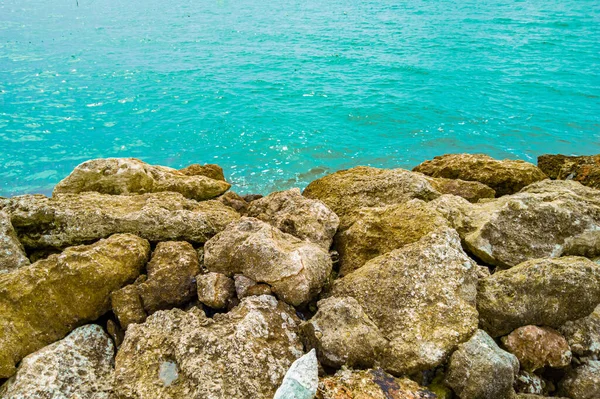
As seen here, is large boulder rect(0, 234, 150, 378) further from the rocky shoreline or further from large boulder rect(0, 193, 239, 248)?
large boulder rect(0, 193, 239, 248)

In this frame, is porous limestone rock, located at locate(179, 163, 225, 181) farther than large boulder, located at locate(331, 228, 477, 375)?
Yes

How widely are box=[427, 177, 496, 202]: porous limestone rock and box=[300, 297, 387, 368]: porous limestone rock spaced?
4.39m

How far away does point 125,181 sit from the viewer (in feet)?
25.3

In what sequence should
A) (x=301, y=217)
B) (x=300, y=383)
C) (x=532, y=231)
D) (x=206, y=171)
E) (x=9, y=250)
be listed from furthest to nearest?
(x=206, y=171) < (x=301, y=217) < (x=532, y=231) < (x=9, y=250) < (x=300, y=383)

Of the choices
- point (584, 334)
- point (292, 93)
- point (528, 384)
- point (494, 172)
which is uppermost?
point (494, 172)

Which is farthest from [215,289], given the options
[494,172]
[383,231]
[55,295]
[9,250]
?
[494,172]

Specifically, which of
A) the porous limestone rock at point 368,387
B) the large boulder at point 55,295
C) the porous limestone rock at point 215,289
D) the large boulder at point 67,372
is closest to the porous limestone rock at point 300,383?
the porous limestone rock at point 368,387

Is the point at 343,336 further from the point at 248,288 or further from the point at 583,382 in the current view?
the point at 583,382

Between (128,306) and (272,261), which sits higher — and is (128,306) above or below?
below

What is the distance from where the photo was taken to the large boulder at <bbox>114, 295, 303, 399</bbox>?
154 inches

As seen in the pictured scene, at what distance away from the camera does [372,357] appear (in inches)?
171

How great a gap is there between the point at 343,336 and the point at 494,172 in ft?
19.7

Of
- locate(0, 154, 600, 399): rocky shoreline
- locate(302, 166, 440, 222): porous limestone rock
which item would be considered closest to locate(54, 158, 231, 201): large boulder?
locate(0, 154, 600, 399): rocky shoreline

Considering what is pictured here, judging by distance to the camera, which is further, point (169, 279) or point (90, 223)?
point (90, 223)
